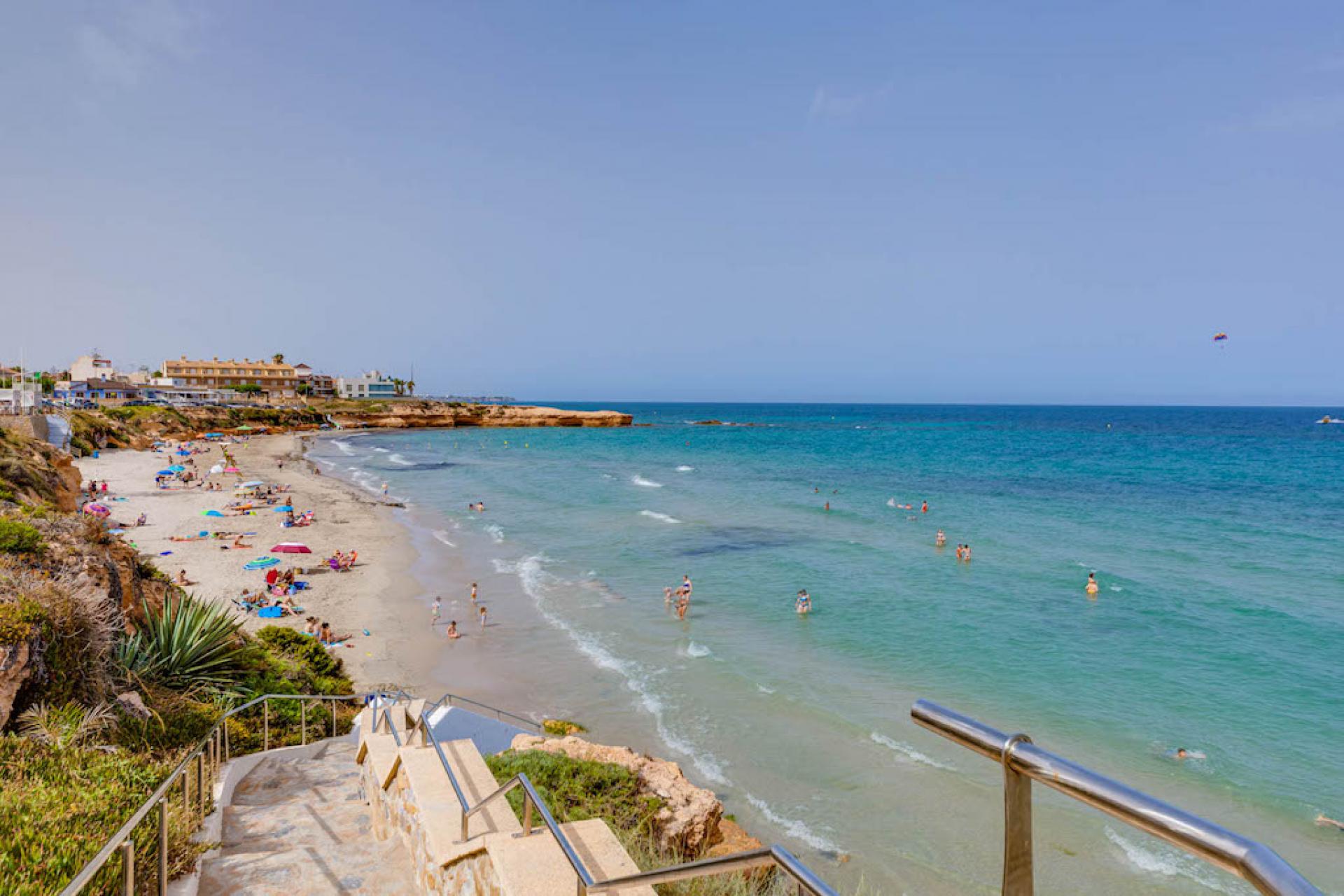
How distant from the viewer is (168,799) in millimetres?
5852

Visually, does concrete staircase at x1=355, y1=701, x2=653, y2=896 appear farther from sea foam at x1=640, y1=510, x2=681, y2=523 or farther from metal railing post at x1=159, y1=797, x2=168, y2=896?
sea foam at x1=640, y1=510, x2=681, y2=523

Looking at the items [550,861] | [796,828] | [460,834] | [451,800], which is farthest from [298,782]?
[796,828]

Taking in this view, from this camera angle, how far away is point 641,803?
9164 millimetres

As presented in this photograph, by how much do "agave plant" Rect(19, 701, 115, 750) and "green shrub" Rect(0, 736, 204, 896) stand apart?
28cm

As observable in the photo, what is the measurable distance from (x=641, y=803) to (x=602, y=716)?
246 inches

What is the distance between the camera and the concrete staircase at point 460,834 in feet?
14.8

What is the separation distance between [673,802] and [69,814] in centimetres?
649

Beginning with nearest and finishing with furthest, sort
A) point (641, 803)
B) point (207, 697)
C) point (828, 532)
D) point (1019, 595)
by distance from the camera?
point (641, 803)
point (207, 697)
point (1019, 595)
point (828, 532)

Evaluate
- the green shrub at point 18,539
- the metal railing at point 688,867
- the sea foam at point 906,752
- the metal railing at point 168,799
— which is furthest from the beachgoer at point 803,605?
the metal railing at point 688,867

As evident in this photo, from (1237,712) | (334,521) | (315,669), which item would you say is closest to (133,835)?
(315,669)

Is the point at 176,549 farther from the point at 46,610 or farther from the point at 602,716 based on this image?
the point at 46,610

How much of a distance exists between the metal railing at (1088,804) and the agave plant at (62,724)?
293 inches

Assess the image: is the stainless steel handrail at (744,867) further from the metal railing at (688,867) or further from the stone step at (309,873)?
the stone step at (309,873)

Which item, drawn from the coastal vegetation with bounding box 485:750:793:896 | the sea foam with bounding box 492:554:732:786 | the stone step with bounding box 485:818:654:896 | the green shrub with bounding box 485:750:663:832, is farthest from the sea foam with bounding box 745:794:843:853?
the stone step with bounding box 485:818:654:896
